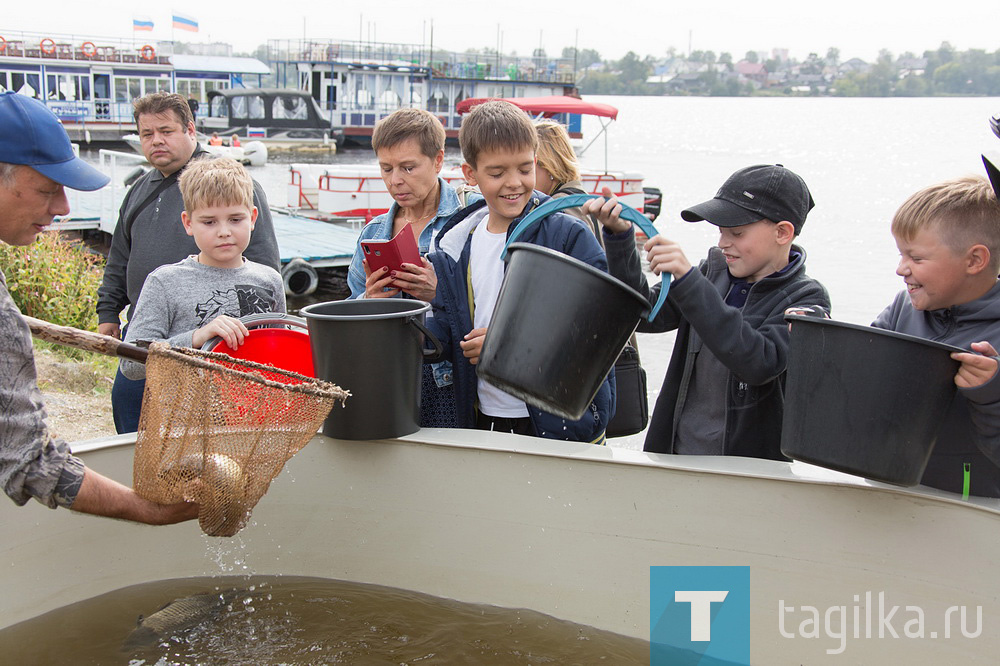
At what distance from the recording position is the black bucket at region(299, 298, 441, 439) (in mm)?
2383

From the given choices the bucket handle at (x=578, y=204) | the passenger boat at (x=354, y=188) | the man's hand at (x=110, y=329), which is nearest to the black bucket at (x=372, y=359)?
the bucket handle at (x=578, y=204)

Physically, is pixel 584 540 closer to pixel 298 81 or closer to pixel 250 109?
pixel 250 109

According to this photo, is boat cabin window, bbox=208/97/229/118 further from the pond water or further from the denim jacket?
the pond water

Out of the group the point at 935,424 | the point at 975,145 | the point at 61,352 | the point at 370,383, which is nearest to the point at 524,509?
the point at 370,383

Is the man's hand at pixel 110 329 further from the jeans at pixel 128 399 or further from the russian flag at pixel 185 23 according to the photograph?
the russian flag at pixel 185 23

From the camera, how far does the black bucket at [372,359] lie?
2383mm

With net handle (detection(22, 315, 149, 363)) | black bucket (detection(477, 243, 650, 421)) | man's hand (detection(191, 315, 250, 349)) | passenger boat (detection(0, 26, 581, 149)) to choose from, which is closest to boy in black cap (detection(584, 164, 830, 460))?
black bucket (detection(477, 243, 650, 421))

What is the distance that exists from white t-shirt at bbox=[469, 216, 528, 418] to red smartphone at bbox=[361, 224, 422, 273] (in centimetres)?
20

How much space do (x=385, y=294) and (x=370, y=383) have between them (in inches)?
15.5

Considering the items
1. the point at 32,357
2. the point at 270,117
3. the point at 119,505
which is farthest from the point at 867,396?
the point at 270,117

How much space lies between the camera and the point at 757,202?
7.92 feet

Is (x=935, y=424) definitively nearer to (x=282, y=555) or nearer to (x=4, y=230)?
(x=282, y=555)

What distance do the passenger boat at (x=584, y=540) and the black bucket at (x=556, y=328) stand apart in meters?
0.33

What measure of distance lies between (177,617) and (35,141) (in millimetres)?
1392
